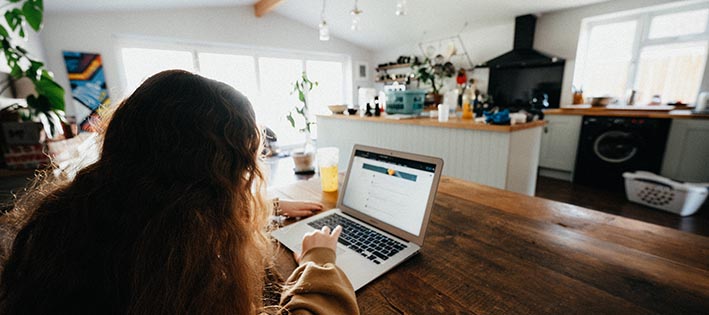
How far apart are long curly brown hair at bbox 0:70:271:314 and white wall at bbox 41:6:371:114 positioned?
8.22ft

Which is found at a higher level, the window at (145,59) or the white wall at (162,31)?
the white wall at (162,31)

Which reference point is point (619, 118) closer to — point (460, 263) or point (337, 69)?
point (460, 263)

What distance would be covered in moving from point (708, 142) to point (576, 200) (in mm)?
1120

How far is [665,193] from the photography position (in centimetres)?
238

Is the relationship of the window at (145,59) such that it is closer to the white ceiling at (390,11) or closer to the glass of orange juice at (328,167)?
the white ceiling at (390,11)

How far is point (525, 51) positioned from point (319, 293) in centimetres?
460

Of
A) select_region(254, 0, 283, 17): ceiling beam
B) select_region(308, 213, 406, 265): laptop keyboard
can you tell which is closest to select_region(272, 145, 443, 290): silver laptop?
select_region(308, 213, 406, 265): laptop keyboard

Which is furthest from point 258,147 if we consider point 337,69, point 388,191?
point 337,69

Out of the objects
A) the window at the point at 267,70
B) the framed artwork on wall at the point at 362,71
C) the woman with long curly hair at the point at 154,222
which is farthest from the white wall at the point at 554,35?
the woman with long curly hair at the point at 154,222

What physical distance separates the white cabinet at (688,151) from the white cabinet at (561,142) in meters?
0.73

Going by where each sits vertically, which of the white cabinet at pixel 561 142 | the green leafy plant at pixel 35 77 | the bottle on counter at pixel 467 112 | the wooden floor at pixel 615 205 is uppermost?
the green leafy plant at pixel 35 77

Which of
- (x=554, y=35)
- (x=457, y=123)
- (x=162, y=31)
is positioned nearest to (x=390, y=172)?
(x=457, y=123)

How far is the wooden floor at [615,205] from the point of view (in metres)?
2.24

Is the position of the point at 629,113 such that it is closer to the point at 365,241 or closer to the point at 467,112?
the point at 467,112
